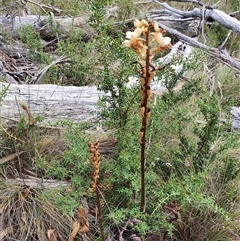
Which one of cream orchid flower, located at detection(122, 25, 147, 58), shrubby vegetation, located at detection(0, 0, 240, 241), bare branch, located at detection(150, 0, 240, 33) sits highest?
cream orchid flower, located at detection(122, 25, 147, 58)

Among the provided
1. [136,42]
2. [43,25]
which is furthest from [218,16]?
[136,42]

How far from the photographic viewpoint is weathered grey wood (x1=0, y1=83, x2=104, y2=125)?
268 cm

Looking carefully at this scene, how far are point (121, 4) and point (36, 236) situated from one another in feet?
9.85

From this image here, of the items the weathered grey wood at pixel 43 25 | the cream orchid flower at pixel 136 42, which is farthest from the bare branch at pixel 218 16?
the cream orchid flower at pixel 136 42

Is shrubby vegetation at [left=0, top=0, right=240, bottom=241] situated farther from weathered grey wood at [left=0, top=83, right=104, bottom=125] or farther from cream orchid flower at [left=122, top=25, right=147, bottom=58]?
cream orchid flower at [left=122, top=25, right=147, bottom=58]

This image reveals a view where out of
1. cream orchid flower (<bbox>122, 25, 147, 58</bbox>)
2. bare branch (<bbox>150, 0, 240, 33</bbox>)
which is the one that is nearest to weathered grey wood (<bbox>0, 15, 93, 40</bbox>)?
bare branch (<bbox>150, 0, 240, 33</bbox>)

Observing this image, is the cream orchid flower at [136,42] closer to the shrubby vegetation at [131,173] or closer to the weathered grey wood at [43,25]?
the shrubby vegetation at [131,173]

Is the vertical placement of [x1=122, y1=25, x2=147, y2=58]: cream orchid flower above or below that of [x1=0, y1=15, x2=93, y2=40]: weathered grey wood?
above

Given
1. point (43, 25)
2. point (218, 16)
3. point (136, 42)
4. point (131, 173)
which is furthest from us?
point (43, 25)

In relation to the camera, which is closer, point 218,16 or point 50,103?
point 50,103

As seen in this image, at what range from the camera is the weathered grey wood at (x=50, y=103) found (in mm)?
2678

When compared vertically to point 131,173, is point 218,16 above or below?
above

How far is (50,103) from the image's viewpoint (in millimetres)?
2779

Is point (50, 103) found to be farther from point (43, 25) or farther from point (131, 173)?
point (43, 25)
